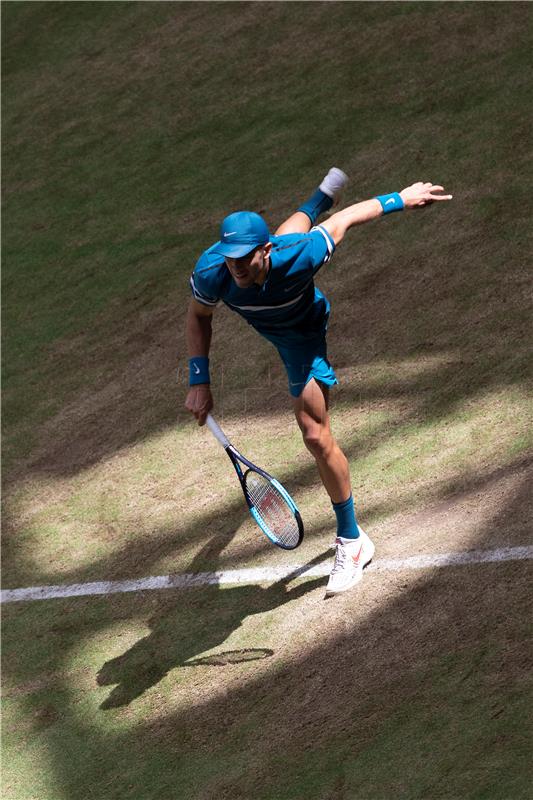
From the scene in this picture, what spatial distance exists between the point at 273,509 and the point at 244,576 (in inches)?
21.3

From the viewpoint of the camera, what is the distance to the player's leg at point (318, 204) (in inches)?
249

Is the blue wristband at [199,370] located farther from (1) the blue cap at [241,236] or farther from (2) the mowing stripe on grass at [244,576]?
(2) the mowing stripe on grass at [244,576]

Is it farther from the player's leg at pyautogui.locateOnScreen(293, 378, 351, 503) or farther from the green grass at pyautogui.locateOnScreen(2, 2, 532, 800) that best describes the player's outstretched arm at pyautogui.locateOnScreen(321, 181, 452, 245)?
the green grass at pyautogui.locateOnScreen(2, 2, 532, 800)

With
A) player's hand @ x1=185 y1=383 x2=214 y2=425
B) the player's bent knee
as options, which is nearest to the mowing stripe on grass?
the player's bent knee

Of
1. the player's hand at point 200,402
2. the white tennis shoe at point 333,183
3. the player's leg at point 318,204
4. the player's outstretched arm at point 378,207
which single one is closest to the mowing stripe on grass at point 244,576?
the player's hand at point 200,402

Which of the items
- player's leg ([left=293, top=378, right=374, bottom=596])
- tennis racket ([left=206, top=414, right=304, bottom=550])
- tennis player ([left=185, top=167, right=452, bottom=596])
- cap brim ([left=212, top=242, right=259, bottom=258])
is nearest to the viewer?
cap brim ([left=212, top=242, right=259, bottom=258])

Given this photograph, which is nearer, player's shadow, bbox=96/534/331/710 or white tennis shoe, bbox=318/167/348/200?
player's shadow, bbox=96/534/331/710

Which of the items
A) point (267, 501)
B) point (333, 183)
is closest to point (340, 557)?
point (267, 501)

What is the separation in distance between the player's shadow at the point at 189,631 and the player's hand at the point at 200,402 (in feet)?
3.59

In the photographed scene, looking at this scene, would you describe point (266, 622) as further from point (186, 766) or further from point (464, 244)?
point (464, 244)

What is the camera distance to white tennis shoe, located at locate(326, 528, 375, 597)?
6.21 m

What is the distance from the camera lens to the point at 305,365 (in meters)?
6.24

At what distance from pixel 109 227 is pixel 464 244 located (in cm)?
401

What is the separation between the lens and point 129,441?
842cm
